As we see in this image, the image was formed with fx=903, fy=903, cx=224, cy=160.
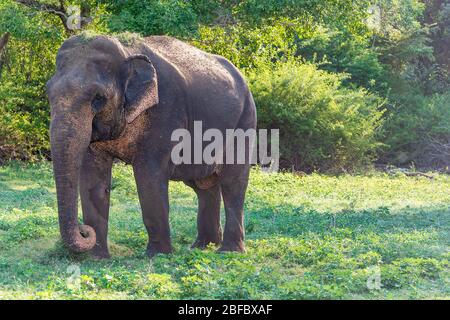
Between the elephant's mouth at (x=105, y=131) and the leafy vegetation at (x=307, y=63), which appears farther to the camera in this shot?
the leafy vegetation at (x=307, y=63)

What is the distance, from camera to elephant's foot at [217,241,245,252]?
436 inches

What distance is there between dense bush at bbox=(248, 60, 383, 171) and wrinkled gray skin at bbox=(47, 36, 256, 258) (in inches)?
431

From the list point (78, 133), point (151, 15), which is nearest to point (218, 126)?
point (78, 133)

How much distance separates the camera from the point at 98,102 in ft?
30.1

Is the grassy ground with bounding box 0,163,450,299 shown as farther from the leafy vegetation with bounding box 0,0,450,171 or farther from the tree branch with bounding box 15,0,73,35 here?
the tree branch with bounding box 15,0,73,35

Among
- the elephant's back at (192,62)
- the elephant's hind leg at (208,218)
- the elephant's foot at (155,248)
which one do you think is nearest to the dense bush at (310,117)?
the elephant's hind leg at (208,218)

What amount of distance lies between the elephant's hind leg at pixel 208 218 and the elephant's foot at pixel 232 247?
1.55 ft

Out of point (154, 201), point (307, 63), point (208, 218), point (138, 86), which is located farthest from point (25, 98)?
point (138, 86)

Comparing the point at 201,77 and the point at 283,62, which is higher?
the point at 201,77

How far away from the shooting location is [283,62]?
24.7 m

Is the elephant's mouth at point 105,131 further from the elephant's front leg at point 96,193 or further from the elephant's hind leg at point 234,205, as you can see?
the elephant's hind leg at point 234,205

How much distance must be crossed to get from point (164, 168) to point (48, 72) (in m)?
12.3

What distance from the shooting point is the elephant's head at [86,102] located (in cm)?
855

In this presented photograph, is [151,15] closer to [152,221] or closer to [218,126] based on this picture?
[218,126]
